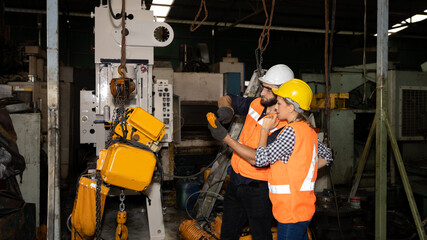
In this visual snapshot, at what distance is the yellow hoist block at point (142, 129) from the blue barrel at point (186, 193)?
7.41ft

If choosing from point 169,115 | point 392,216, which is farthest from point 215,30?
point 392,216

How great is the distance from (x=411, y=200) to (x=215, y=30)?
9.89 meters

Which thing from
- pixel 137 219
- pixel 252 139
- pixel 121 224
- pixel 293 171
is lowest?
pixel 137 219

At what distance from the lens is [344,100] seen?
5270mm

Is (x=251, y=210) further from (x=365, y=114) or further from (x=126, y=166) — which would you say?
(x=365, y=114)

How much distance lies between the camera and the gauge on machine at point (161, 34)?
3525 millimetres

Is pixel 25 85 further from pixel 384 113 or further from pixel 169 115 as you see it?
pixel 384 113

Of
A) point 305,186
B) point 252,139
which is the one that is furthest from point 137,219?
point 305,186

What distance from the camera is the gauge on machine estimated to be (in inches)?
139

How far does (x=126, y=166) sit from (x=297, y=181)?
1.07 m

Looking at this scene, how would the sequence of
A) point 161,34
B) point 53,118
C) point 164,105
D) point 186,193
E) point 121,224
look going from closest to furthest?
point 53,118, point 121,224, point 161,34, point 164,105, point 186,193

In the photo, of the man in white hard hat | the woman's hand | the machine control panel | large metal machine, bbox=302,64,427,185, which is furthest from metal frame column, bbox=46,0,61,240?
large metal machine, bbox=302,64,427,185

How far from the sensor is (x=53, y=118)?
7.00 feet

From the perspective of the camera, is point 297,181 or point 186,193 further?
point 186,193
